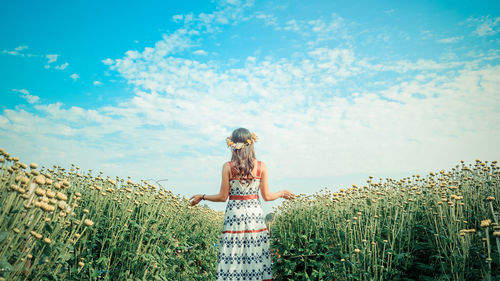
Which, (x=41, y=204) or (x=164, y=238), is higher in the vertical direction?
(x=41, y=204)

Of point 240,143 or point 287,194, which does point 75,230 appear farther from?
point 287,194

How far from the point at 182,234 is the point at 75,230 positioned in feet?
9.16

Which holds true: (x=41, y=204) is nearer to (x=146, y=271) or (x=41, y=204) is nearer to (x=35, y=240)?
(x=35, y=240)

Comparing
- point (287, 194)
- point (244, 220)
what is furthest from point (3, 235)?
point (287, 194)

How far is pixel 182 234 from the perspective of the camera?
5719 millimetres

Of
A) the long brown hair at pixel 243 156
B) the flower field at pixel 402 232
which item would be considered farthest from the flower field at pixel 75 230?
the flower field at pixel 402 232

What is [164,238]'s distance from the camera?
4223 millimetres

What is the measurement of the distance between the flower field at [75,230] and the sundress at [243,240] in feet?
2.86

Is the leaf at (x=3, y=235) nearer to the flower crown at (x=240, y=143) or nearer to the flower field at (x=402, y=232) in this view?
the flower crown at (x=240, y=143)

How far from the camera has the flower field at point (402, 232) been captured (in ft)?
10.7

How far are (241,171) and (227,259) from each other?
4.01 feet

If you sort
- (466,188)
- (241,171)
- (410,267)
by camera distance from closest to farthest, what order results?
(410,267) → (241,171) → (466,188)

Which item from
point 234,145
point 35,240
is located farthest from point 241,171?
point 35,240

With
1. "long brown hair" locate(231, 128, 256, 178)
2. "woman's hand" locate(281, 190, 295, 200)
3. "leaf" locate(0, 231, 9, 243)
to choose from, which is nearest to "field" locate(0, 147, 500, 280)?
"leaf" locate(0, 231, 9, 243)
